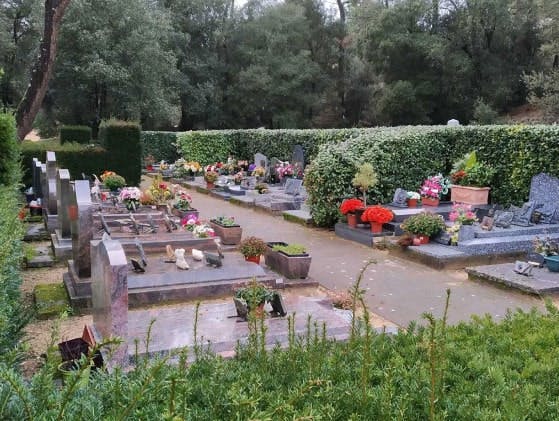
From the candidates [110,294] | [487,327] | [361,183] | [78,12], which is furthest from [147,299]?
[78,12]

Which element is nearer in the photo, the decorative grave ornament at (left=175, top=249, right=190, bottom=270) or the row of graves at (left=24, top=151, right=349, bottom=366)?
the row of graves at (left=24, top=151, right=349, bottom=366)

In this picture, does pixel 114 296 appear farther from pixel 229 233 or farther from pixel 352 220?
pixel 352 220

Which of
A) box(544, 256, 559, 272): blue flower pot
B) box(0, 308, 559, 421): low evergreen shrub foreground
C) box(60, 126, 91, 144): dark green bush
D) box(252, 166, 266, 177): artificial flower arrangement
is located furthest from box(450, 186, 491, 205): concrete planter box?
box(60, 126, 91, 144): dark green bush

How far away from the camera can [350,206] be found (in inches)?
487

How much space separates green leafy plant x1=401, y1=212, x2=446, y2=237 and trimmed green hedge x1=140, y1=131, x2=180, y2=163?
25.0m

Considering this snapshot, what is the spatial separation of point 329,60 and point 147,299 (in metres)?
40.6

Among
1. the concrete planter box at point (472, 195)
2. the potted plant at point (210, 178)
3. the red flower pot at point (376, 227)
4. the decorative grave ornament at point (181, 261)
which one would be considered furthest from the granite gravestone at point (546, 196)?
the potted plant at point (210, 178)

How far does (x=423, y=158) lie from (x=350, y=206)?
3652mm

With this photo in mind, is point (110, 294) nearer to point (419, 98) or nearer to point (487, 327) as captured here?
point (487, 327)

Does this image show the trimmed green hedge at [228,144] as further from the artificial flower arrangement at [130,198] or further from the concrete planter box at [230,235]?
the concrete planter box at [230,235]

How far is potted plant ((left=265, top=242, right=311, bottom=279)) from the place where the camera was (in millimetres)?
8344

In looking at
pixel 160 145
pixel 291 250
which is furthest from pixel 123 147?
pixel 160 145

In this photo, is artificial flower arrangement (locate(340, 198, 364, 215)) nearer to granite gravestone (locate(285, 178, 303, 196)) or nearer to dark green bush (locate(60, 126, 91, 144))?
granite gravestone (locate(285, 178, 303, 196))

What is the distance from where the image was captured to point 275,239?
1233 centimetres
